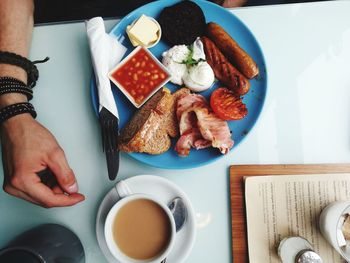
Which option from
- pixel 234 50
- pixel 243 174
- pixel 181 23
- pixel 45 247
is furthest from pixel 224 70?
pixel 45 247

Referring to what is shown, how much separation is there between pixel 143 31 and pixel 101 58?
0.14 m

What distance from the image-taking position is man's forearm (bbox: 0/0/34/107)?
39.9 inches

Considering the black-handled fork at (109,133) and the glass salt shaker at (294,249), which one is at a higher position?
the black-handled fork at (109,133)

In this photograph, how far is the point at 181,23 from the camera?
3.38 feet

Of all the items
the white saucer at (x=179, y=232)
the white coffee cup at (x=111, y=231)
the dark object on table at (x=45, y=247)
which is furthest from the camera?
the white saucer at (x=179, y=232)

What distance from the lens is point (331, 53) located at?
1065mm

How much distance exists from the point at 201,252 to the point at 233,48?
1.86ft

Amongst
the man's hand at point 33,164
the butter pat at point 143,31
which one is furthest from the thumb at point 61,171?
the butter pat at point 143,31

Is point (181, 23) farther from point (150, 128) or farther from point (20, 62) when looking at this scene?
point (20, 62)

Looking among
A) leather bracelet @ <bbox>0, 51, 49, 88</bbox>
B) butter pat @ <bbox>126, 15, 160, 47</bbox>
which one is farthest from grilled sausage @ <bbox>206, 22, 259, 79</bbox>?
leather bracelet @ <bbox>0, 51, 49, 88</bbox>

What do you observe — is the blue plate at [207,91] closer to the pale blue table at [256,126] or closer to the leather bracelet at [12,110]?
the pale blue table at [256,126]

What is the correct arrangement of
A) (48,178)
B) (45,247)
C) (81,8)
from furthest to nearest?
(81,8), (48,178), (45,247)

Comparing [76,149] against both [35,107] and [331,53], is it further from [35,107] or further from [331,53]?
[331,53]

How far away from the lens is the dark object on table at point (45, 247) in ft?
2.57
